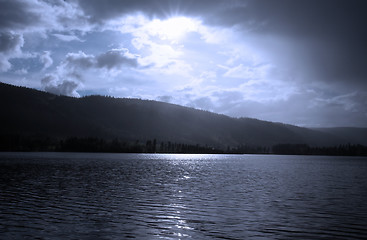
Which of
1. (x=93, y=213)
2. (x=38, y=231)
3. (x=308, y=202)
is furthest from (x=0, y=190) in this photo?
(x=308, y=202)

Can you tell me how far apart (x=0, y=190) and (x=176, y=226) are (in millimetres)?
39079

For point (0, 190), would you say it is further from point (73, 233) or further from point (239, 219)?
point (239, 219)

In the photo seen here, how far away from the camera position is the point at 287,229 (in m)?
30.6

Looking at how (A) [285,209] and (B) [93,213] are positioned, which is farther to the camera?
(A) [285,209]

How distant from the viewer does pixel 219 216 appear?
35875mm

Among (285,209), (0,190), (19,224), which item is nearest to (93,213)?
(19,224)

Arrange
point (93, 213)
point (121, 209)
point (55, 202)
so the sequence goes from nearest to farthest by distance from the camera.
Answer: point (93, 213), point (121, 209), point (55, 202)

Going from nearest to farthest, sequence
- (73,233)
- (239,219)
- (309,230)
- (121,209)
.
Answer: (73,233) → (309,230) → (239,219) → (121,209)

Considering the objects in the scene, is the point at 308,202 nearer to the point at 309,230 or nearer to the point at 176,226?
the point at 309,230

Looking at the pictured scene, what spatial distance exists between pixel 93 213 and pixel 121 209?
3784mm

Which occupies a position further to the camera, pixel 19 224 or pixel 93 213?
pixel 93 213

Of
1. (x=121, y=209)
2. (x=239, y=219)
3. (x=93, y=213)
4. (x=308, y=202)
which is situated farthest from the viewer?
(x=308, y=202)

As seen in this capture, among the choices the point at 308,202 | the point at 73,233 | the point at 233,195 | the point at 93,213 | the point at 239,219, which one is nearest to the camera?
the point at 73,233

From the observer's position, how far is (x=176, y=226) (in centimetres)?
3098
